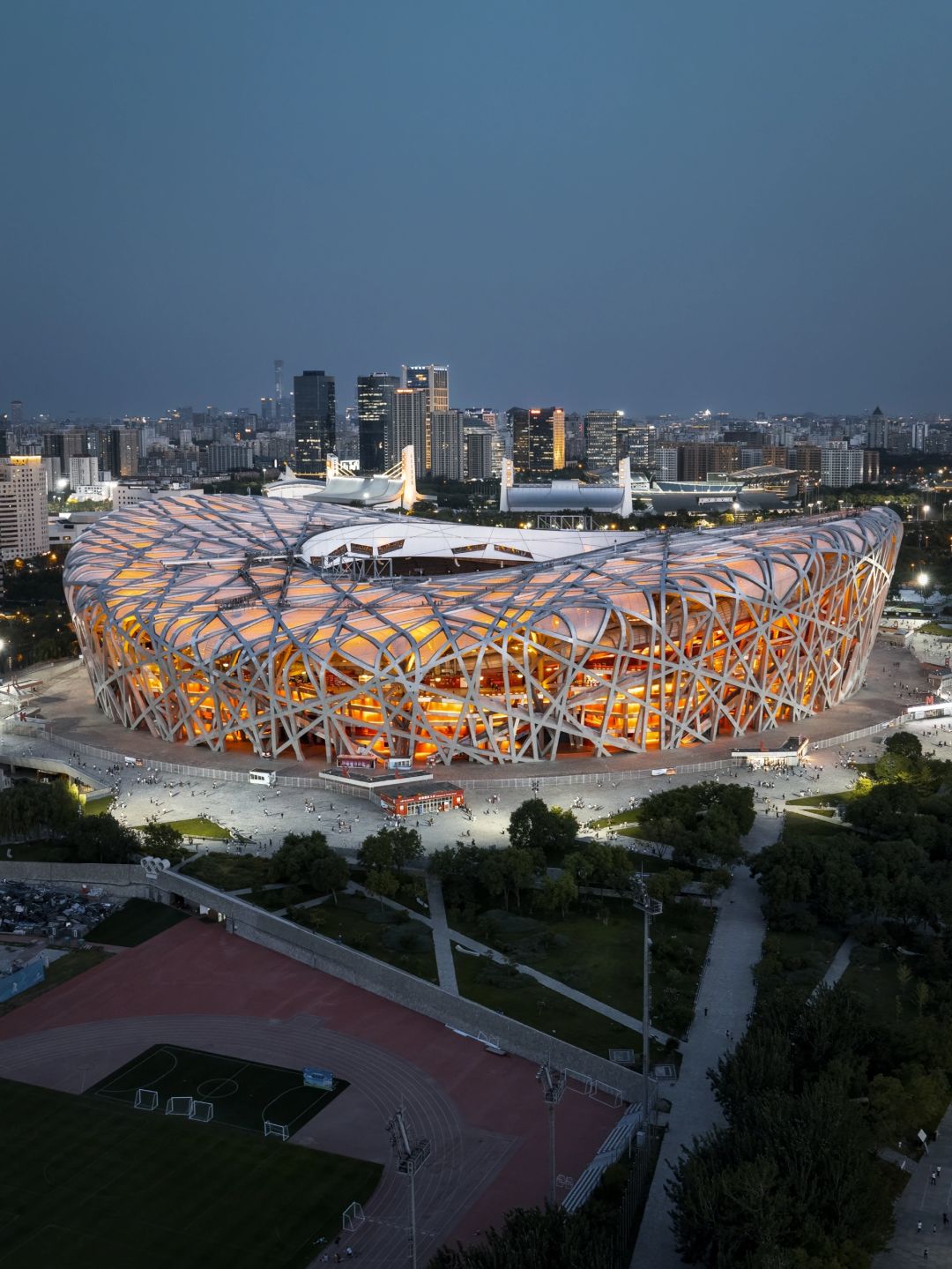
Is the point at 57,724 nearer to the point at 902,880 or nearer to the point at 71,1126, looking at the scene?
the point at 71,1126

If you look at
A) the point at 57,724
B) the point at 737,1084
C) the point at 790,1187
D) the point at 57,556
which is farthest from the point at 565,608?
the point at 57,556

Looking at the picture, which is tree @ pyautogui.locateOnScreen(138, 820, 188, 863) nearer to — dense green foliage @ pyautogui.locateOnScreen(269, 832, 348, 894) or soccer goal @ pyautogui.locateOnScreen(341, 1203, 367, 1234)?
dense green foliage @ pyautogui.locateOnScreen(269, 832, 348, 894)

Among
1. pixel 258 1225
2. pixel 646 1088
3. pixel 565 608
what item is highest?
pixel 565 608

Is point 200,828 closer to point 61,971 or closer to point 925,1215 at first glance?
point 61,971

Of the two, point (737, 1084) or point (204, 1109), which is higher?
point (737, 1084)

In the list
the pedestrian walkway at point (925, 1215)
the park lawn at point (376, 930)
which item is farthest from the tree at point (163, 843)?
the pedestrian walkway at point (925, 1215)

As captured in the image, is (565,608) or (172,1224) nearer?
(172,1224)

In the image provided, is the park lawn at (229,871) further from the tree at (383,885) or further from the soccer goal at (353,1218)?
the soccer goal at (353,1218)
